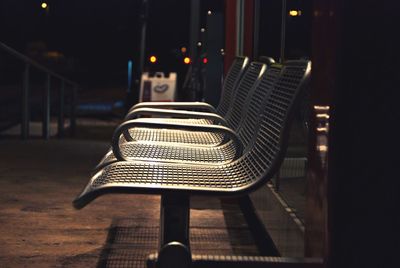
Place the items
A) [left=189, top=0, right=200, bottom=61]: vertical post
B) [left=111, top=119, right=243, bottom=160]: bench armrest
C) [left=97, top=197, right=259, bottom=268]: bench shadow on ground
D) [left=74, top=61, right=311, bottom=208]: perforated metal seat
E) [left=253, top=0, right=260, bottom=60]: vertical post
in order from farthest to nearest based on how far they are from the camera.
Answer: [left=189, top=0, right=200, bottom=61]: vertical post → [left=253, top=0, right=260, bottom=60]: vertical post → [left=97, top=197, right=259, bottom=268]: bench shadow on ground → [left=111, top=119, right=243, bottom=160]: bench armrest → [left=74, top=61, right=311, bottom=208]: perforated metal seat

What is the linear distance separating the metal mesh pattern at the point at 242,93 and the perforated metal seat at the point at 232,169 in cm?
73

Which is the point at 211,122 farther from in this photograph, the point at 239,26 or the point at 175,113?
the point at 239,26

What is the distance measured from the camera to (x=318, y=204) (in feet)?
9.19

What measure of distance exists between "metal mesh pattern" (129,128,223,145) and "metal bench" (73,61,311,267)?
894 mm

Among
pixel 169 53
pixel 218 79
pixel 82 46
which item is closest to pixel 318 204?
pixel 218 79

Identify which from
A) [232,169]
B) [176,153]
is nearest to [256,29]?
[176,153]

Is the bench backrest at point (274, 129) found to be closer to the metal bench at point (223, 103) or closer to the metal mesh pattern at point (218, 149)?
the metal mesh pattern at point (218, 149)

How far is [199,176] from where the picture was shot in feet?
10.1

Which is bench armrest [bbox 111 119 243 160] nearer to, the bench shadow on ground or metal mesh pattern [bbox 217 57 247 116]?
the bench shadow on ground

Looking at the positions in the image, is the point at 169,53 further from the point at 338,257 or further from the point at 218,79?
the point at 338,257

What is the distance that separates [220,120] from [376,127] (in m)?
1.75

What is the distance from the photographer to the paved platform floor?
4.20 m

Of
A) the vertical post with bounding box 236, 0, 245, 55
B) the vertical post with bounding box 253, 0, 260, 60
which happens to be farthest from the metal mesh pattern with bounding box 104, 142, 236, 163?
the vertical post with bounding box 236, 0, 245, 55

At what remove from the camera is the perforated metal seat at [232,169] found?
2.80m
